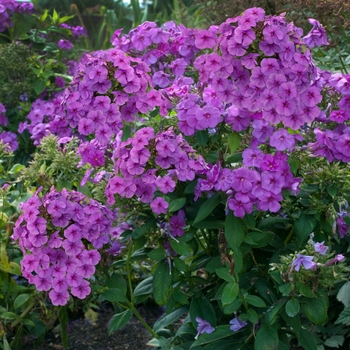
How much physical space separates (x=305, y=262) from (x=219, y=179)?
13.4 inches

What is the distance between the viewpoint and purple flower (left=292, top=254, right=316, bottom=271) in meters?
1.71

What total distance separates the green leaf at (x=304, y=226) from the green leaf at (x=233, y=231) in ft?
0.53

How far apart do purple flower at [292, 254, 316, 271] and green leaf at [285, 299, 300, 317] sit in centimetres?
14

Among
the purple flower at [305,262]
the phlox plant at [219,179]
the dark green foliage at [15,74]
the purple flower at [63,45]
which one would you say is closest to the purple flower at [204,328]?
the phlox plant at [219,179]

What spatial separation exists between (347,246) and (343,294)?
0.25m

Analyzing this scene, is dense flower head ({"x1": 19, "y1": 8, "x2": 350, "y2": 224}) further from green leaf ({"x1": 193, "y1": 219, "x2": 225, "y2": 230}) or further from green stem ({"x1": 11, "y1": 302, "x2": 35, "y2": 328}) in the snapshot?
green stem ({"x1": 11, "y1": 302, "x2": 35, "y2": 328})

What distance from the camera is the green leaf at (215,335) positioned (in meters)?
2.00

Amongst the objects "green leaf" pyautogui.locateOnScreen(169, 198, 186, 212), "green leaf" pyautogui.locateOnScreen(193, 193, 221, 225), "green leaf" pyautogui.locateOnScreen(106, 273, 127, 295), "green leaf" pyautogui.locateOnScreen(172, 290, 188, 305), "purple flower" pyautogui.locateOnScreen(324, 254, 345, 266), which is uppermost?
"green leaf" pyautogui.locateOnScreen(169, 198, 186, 212)

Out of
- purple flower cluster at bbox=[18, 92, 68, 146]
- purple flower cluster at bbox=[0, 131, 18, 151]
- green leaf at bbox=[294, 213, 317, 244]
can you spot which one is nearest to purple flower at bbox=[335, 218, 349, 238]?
green leaf at bbox=[294, 213, 317, 244]

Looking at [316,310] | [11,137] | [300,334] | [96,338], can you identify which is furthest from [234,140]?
[11,137]

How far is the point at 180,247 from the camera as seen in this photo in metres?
1.97

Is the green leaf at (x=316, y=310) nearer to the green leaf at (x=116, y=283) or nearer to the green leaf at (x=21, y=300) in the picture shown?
the green leaf at (x=116, y=283)

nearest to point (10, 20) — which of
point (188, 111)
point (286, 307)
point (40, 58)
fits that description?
point (40, 58)

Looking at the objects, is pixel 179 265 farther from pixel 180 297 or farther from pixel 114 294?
pixel 114 294
